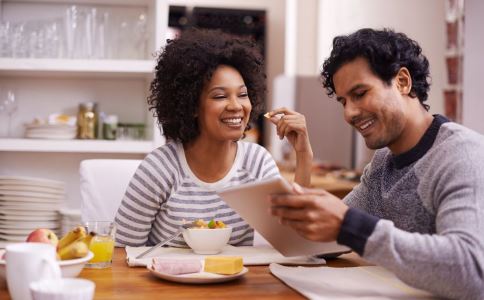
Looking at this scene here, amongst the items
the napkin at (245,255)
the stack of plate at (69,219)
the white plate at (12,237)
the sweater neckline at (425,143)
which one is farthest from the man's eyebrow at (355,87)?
the white plate at (12,237)

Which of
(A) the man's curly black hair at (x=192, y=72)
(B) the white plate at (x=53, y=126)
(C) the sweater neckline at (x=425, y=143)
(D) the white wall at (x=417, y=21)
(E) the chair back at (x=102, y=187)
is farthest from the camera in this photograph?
(D) the white wall at (x=417, y=21)

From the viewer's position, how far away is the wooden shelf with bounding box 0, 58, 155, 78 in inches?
123

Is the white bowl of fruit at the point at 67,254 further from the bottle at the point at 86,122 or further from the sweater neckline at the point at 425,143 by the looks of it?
the bottle at the point at 86,122

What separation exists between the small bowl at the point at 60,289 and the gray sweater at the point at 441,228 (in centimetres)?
49

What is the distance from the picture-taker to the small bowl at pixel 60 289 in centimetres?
112

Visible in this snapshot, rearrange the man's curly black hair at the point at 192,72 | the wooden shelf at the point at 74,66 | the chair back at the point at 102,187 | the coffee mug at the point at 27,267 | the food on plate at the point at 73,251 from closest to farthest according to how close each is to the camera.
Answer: the coffee mug at the point at 27,267 < the food on plate at the point at 73,251 < the man's curly black hair at the point at 192,72 < the chair back at the point at 102,187 < the wooden shelf at the point at 74,66

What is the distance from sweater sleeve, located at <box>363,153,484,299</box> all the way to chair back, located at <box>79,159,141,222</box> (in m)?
1.34

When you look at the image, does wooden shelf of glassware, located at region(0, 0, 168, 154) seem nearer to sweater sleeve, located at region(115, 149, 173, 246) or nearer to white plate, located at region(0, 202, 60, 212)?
white plate, located at region(0, 202, 60, 212)

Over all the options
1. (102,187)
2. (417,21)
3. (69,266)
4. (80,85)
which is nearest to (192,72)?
(102,187)

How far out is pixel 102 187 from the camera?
2.45 metres

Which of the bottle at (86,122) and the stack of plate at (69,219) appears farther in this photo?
the bottle at (86,122)

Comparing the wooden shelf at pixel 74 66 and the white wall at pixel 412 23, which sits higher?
the white wall at pixel 412 23

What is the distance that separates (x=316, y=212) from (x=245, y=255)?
1.71 feet

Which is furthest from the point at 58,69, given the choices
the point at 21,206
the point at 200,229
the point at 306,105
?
the point at 306,105
